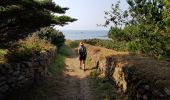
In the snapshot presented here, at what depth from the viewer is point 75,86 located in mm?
15109

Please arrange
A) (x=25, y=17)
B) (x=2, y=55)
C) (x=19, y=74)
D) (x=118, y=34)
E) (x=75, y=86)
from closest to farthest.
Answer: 1. (x=25, y=17)
2. (x=19, y=74)
3. (x=2, y=55)
4. (x=75, y=86)
5. (x=118, y=34)

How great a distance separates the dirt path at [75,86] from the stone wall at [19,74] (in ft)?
4.16

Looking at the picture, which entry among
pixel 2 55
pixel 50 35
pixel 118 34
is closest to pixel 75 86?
pixel 2 55

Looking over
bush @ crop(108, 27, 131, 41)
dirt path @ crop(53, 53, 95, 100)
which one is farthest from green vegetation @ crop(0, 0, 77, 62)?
bush @ crop(108, 27, 131, 41)

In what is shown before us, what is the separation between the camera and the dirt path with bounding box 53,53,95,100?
13.1 metres

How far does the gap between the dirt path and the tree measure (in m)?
3.10

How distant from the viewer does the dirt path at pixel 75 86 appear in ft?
42.9

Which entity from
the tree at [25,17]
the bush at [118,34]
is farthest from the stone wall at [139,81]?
the bush at [118,34]

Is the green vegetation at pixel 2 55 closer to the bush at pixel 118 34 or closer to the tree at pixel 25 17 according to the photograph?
the tree at pixel 25 17

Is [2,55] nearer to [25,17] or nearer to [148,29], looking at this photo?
[25,17]

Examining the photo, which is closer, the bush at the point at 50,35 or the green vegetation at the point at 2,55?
the green vegetation at the point at 2,55

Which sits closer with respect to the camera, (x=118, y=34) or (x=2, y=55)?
(x=2, y=55)

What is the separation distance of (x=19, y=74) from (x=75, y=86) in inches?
145

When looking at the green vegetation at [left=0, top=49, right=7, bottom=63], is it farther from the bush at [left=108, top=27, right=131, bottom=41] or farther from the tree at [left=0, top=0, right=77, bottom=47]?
the bush at [left=108, top=27, right=131, bottom=41]
